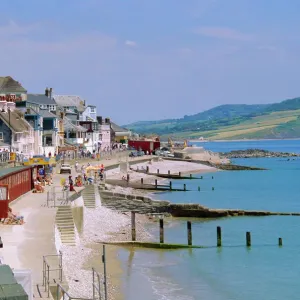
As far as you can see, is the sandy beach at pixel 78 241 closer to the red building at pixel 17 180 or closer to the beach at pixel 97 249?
the beach at pixel 97 249

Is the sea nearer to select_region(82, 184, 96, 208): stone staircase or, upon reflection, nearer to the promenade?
the promenade

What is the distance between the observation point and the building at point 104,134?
147625 millimetres

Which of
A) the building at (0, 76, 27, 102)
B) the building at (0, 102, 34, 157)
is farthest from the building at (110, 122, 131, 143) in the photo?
the building at (0, 102, 34, 157)

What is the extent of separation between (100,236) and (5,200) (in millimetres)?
9470

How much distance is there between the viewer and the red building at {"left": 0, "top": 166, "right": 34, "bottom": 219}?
4536 centimetres

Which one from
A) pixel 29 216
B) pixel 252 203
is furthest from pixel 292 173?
pixel 29 216

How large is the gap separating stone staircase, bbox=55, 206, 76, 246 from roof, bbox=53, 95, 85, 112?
92.4m

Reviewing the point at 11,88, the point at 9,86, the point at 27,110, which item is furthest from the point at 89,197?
the point at 9,86

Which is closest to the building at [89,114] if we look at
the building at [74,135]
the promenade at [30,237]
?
the building at [74,135]

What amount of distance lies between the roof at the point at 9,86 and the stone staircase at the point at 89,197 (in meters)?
49.6

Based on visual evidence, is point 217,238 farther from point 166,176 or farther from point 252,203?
point 166,176

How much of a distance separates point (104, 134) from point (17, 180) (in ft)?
344

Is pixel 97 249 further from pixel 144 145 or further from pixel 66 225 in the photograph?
pixel 144 145

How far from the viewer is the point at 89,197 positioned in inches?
2213
